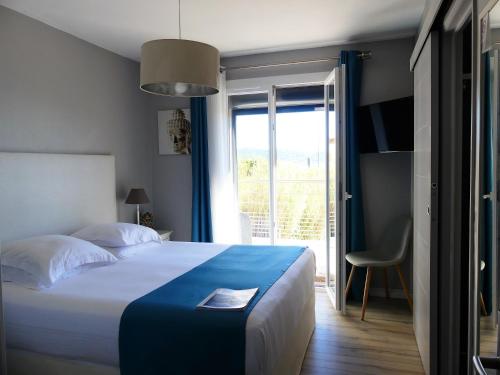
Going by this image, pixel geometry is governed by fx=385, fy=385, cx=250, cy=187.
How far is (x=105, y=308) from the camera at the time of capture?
203 cm

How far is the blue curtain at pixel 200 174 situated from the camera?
14.4 ft

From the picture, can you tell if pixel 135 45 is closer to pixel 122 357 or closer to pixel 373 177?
pixel 373 177

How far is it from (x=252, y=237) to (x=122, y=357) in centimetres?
299

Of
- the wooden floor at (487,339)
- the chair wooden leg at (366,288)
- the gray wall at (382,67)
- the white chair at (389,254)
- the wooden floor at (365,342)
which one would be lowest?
the wooden floor at (365,342)

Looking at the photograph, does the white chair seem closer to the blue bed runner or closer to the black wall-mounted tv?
the black wall-mounted tv

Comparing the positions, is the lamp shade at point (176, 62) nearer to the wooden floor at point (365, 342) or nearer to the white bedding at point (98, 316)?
the white bedding at point (98, 316)

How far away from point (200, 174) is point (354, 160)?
5.63 feet

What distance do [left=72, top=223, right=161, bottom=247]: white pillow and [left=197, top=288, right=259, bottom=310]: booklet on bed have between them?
1.33 metres

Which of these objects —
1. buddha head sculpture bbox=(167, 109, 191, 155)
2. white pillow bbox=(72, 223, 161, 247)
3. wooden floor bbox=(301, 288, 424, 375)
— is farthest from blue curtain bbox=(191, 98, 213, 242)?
wooden floor bbox=(301, 288, 424, 375)

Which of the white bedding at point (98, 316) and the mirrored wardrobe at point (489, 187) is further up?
the mirrored wardrobe at point (489, 187)

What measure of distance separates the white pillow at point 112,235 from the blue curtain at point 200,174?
106cm

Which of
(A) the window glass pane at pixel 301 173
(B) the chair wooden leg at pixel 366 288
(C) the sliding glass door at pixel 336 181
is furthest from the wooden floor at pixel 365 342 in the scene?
(A) the window glass pane at pixel 301 173

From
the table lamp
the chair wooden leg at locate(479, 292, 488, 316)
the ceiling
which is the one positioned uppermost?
the ceiling

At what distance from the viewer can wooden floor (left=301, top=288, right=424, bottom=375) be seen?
266cm
